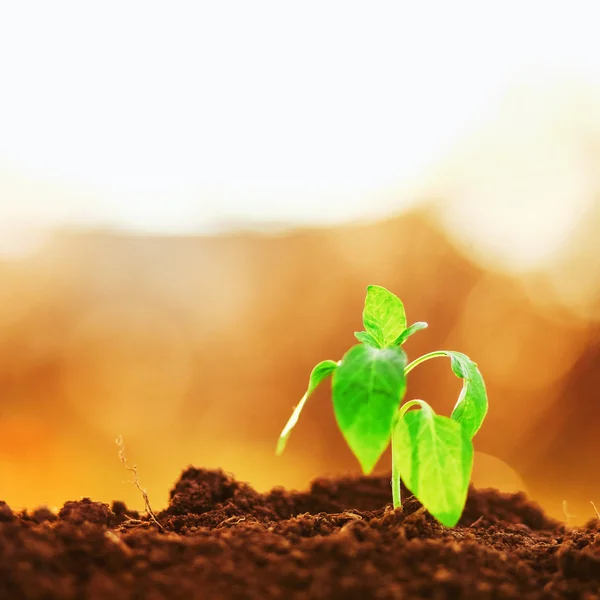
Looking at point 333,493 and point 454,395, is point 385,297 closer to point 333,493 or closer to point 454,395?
point 333,493

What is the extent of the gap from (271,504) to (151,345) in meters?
1.56

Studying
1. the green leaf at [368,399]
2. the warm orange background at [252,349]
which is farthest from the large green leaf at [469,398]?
the warm orange background at [252,349]

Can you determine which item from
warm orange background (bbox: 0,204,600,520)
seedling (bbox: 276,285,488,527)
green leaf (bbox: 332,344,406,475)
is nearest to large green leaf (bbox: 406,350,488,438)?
seedling (bbox: 276,285,488,527)

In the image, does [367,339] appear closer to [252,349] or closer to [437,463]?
[437,463]

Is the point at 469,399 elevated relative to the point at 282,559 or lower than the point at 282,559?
elevated

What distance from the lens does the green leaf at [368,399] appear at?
0.71m

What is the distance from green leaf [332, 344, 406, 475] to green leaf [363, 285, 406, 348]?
18cm

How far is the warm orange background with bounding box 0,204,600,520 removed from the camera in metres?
2.37

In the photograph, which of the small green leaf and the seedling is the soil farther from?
the small green leaf

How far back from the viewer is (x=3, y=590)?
65 cm

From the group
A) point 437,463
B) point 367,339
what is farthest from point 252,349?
point 437,463

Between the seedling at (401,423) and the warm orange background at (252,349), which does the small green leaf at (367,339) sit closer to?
the seedling at (401,423)

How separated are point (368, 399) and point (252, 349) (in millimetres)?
1934

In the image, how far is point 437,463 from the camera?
81 cm
